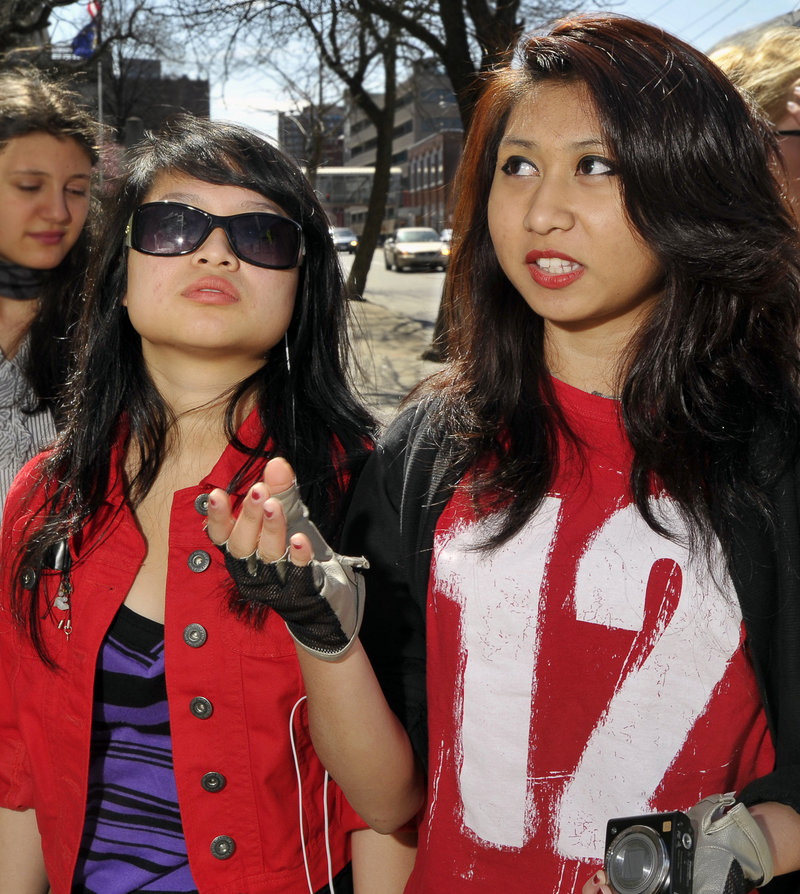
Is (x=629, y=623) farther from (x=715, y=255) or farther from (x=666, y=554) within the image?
(x=715, y=255)

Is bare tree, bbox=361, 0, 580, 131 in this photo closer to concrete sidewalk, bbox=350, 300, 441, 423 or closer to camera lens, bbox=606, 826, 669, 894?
concrete sidewalk, bbox=350, 300, 441, 423

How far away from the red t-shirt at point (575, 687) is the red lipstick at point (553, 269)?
0.26 meters

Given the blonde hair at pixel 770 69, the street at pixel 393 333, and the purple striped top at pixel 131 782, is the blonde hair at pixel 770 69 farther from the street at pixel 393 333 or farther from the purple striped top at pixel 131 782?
the purple striped top at pixel 131 782

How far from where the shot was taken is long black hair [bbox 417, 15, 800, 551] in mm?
1470

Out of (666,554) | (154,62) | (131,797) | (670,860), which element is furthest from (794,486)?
(154,62)

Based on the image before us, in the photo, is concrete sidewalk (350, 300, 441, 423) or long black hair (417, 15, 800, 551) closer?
long black hair (417, 15, 800, 551)

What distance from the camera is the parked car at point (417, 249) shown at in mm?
34188

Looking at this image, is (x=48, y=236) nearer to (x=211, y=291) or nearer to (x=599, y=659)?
(x=211, y=291)

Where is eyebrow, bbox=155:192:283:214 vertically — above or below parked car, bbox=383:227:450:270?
below

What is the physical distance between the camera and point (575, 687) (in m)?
1.43

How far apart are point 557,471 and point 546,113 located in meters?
0.57

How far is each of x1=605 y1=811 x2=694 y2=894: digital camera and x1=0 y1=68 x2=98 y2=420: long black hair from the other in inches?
77.1

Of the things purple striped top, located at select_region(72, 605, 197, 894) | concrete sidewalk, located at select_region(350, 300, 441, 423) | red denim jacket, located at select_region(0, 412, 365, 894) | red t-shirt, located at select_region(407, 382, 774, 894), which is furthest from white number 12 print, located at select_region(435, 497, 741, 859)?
concrete sidewalk, located at select_region(350, 300, 441, 423)

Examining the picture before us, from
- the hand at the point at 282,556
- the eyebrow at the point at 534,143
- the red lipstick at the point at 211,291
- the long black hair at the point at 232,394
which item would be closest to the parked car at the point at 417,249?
the long black hair at the point at 232,394
